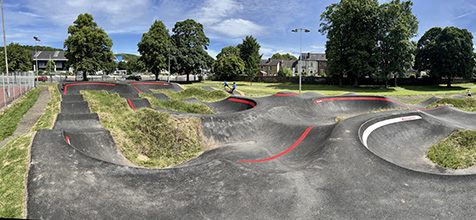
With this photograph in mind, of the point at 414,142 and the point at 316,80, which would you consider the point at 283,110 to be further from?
the point at 316,80

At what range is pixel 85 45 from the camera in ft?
149

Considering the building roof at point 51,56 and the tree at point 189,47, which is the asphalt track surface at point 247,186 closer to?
the tree at point 189,47

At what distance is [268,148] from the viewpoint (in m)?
12.5

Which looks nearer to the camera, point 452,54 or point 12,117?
point 12,117

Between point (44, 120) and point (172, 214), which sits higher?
point (44, 120)

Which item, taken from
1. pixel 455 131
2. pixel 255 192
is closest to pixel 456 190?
pixel 255 192

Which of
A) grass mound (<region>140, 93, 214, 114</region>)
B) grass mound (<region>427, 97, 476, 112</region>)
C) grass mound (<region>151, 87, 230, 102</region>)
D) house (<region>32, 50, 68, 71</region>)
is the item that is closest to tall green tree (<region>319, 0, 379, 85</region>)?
grass mound (<region>427, 97, 476, 112</region>)

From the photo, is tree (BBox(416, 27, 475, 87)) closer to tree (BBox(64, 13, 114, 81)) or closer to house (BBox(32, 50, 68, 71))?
tree (BBox(64, 13, 114, 81))

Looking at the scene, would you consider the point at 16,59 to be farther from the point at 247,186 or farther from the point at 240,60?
the point at 247,186

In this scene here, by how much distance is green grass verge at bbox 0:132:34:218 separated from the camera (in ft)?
17.4

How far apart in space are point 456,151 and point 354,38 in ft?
139

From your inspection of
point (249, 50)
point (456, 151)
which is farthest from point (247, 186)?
point (249, 50)

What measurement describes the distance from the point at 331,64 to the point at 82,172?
170 ft

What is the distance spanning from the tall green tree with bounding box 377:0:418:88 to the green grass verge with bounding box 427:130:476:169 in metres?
37.8
